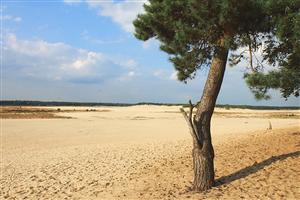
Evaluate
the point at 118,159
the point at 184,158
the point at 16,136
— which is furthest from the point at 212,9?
the point at 16,136

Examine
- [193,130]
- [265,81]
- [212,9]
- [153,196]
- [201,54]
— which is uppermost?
[212,9]

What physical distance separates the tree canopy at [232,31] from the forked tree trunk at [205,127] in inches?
17.5

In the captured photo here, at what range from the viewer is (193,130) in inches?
415

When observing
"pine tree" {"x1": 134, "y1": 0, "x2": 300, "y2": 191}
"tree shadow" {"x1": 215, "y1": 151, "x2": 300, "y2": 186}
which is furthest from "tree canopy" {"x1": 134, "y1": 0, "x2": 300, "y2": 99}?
"tree shadow" {"x1": 215, "y1": 151, "x2": 300, "y2": 186}

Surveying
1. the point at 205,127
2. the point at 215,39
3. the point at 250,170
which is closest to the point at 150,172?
the point at 250,170

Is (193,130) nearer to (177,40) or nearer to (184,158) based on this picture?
(177,40)

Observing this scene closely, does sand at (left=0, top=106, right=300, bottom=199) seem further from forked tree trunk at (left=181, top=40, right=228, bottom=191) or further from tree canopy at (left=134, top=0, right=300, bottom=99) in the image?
tree canopy at (left=134, top=0, right=300, bottom=99)

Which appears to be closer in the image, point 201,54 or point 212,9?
point 212,9

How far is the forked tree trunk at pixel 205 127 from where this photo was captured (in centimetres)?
1052

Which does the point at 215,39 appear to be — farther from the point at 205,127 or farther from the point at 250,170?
the point at 250,170

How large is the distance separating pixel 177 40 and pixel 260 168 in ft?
14.3

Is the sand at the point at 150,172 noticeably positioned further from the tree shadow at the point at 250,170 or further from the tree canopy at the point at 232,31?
the tree canopy at the point at 232,31

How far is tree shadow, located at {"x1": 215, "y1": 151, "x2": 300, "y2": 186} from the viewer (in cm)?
1116

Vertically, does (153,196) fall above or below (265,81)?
below
